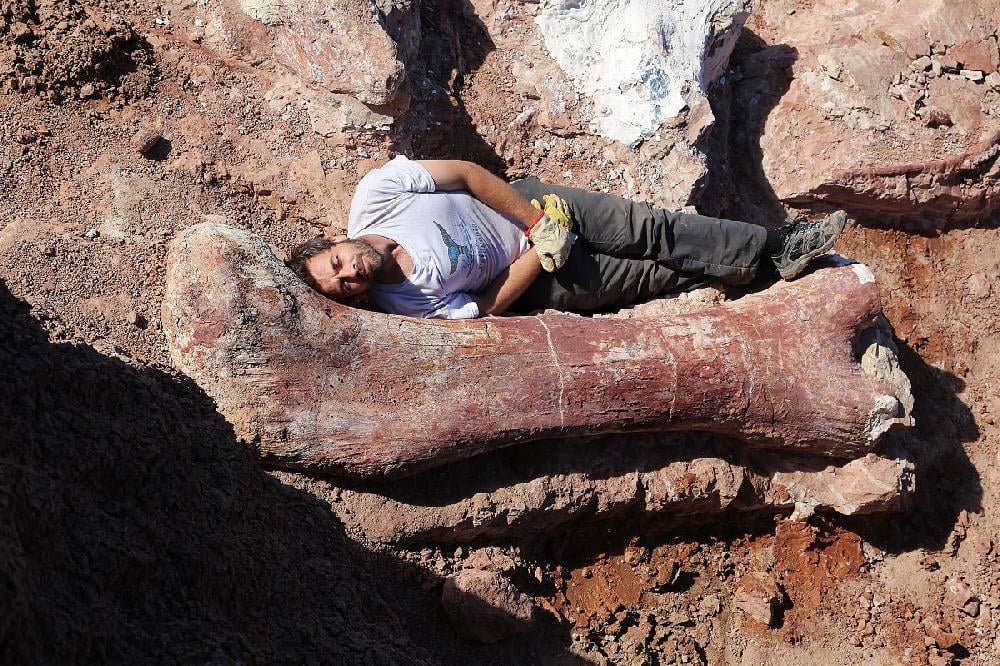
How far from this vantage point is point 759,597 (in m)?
3.52

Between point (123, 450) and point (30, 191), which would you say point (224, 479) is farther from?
point (30, 191)

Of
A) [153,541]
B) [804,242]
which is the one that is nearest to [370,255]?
[153,541]

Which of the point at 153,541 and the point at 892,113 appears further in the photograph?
the point at 892,113

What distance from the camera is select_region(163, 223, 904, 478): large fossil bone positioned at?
2697 mm

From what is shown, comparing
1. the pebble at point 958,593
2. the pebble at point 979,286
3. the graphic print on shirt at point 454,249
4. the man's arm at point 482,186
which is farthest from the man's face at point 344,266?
the pebble at point 979,286

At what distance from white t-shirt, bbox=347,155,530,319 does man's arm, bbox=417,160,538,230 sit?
44 millimetres

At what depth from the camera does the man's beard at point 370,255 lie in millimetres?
2939

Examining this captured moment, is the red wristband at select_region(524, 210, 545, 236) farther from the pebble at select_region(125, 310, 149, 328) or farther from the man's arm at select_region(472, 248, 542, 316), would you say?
the pebble at select_region(125, 310, 149, 328)

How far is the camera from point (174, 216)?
10.1ft

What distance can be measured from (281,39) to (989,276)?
3.51 metres

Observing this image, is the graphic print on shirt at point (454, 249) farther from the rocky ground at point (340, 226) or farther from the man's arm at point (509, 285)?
the rocky ground at point (340, 226)

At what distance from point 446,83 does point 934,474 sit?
2829mm

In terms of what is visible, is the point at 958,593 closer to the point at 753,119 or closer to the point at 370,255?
the point at 753,119

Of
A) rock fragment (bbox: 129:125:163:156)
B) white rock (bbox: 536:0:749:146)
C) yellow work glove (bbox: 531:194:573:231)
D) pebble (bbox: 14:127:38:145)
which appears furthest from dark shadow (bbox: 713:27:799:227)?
pebble (bbox: 14:127:38:145)
